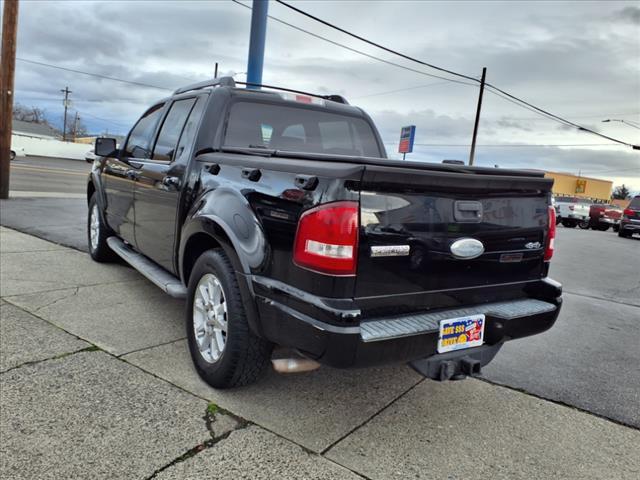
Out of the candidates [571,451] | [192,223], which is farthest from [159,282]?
[571,451]

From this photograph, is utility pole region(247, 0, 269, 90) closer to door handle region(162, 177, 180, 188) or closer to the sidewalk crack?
door handle region(162, 177, 180, 188)

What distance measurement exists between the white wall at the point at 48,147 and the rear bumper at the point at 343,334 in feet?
172

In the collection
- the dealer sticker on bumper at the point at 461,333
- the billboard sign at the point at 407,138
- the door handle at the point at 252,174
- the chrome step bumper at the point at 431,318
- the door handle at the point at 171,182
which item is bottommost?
the dealer sticker on bumper at the point at 461,333

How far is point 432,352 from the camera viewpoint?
8.48ft

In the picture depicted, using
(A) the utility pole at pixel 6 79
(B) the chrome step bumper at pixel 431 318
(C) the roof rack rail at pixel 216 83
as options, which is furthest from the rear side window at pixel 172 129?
(A) the utility pole at pixel 6 79

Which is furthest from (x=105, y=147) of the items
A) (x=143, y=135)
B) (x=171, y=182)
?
(x=171, y=182)

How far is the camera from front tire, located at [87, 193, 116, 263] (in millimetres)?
5871

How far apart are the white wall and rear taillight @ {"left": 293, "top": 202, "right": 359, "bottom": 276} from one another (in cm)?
5275

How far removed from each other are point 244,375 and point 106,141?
3.60 metres

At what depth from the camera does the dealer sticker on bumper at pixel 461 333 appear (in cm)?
261

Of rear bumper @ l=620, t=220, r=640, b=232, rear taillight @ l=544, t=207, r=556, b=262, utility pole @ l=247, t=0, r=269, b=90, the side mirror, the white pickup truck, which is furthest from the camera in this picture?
the white pickup truck

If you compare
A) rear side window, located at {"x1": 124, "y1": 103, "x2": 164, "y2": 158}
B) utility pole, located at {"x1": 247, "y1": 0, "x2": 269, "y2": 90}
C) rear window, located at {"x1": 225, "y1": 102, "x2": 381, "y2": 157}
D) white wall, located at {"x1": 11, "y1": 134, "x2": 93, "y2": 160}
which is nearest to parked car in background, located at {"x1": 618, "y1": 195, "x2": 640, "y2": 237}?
utility pole, located at {"x1": 247, "y1": 0, "x2": 269, "y2": 90}

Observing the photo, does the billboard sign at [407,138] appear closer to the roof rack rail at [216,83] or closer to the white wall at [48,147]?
the roof rack rail at [216,83]

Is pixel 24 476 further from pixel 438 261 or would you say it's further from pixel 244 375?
pixel 438 261
